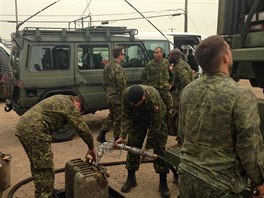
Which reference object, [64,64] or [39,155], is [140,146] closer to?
[39,155]

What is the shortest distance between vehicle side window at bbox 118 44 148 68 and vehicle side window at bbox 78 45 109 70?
19.2 inches

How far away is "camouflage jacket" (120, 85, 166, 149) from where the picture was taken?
438cm

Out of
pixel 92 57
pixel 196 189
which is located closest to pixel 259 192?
pixel 196 189

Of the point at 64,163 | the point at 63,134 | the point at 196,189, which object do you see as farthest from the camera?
the point at 63,134

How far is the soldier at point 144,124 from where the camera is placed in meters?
4.35

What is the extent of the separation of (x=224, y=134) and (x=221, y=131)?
24 millimetres

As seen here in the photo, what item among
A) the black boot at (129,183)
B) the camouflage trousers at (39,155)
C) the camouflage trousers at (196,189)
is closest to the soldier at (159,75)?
the black boot at (129,183)

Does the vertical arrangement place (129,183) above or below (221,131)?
below

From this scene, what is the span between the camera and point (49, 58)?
24.2 ft

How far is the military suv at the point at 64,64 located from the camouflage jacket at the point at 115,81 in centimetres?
85

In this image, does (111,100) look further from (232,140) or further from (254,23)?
(232,140)

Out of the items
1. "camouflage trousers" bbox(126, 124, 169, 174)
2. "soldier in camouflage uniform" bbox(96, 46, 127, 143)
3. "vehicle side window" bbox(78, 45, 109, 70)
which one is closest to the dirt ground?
"camouflage trousers" bbox(126, 124, 169, 174)

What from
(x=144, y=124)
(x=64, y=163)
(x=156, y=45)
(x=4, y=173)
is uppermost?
(x=156, y=45)

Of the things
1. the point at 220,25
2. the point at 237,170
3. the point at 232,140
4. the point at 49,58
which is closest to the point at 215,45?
the point at 232,140
